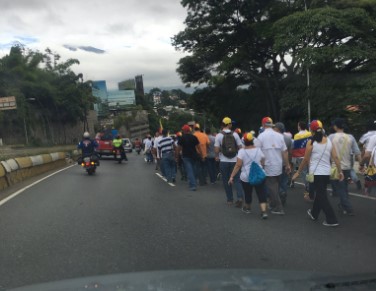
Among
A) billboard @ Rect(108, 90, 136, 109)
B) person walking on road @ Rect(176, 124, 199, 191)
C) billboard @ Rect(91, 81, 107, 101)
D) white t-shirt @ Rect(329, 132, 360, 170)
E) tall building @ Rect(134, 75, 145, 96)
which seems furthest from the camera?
tall building @ Rect(134, 75, 145, 96)

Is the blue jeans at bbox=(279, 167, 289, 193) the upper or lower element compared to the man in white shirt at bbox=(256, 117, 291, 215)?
lower

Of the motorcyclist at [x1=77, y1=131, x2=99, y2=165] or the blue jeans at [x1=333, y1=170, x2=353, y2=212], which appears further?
the motorcyclist at [x1=77, y1=131, x2=99, y2=165]

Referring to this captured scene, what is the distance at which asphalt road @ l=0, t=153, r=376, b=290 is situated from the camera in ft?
18.4

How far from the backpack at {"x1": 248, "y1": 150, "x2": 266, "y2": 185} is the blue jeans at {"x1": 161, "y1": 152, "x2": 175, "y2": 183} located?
6928 millimetres

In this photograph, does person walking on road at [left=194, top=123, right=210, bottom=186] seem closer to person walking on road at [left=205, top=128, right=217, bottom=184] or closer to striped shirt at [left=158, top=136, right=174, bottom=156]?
person walking on road at [left=205, top=128, right=217, bottom=184]

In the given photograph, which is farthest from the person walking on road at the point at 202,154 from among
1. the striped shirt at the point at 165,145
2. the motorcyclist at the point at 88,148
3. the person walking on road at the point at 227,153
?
the motorcyclist at the point at 88,148

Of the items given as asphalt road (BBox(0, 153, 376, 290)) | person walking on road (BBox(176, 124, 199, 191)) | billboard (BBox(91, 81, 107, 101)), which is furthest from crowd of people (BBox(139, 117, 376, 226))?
billboard (BBox(91, 81, 107, 101))

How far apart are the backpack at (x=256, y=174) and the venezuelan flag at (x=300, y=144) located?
3.52 m

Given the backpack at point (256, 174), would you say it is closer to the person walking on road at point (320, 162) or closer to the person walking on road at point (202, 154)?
the person walking on road at point (320, 162)

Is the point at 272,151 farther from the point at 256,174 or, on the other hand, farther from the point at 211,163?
the point at 211,163

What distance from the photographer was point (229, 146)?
10.4 metres

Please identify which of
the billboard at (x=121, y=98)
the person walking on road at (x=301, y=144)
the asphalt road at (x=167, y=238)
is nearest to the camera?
the asphalt road at (x=167, y=238)

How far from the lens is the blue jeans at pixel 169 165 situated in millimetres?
15391

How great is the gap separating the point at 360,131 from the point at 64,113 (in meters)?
53.2
